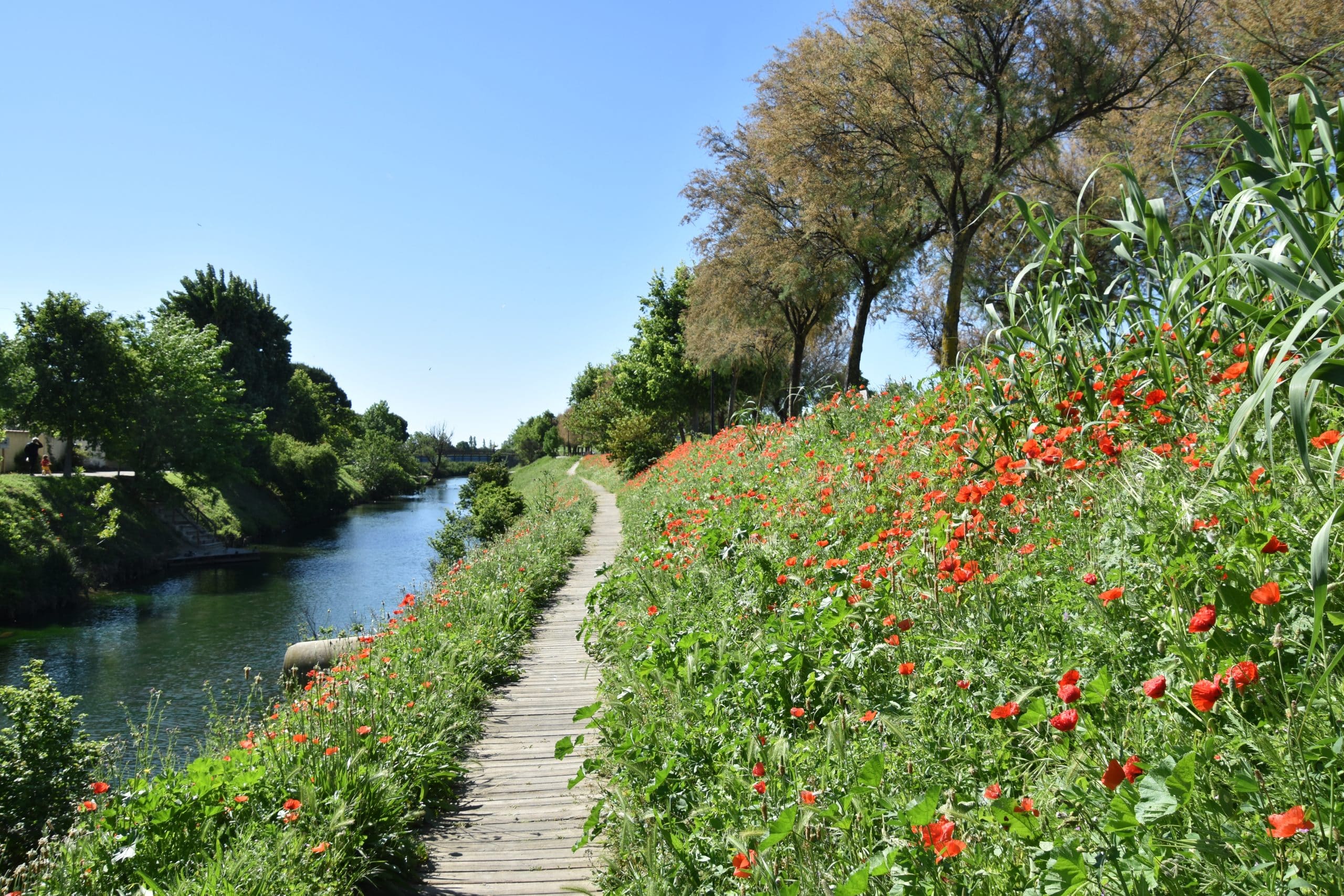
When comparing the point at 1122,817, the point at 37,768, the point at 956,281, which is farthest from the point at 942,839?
the point at 956,281

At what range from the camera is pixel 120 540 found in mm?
23500

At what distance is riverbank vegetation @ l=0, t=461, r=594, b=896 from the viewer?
3.16 metres

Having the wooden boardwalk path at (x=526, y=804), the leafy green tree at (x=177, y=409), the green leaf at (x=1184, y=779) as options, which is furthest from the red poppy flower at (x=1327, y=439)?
the leafy green tree at (x=177, y=409)

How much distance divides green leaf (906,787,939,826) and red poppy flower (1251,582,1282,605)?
0.88 m

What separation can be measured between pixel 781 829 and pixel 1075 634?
3.87ft

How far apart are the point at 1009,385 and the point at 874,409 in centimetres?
433

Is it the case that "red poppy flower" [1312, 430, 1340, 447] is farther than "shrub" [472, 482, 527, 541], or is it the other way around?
"shrub" [472, 482, 527, 541]

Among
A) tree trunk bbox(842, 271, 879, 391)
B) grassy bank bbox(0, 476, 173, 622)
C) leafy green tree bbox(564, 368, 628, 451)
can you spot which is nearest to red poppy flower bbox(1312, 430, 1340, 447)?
tree trunk bbox(842, 271, 879, 391)

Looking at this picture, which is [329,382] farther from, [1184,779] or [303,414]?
[1184,779]

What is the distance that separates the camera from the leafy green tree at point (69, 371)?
24.2m

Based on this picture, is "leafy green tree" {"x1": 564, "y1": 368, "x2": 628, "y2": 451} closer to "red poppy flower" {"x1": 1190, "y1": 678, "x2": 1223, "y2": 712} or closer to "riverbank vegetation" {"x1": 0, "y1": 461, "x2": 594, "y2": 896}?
"riverbank vegetation" {"x1": 0, "y1": 461, "x2": 594, "y2": 896}

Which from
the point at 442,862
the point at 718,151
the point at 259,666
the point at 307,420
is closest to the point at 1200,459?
the point at 442,862

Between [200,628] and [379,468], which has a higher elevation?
[379,468]

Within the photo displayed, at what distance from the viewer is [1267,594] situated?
68.9 inches
